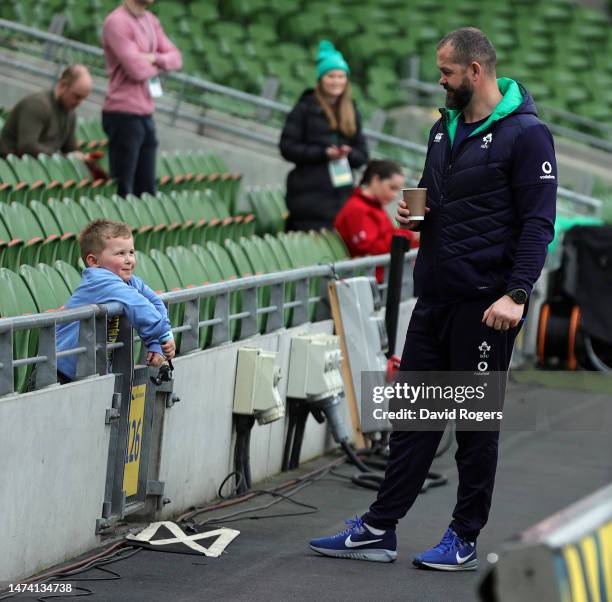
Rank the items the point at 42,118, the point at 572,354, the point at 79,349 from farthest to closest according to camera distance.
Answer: the point at 572,354
the point at 42,118
the point at 79,349

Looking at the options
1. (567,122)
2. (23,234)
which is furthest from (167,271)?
(567,122)

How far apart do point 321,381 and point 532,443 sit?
193cm

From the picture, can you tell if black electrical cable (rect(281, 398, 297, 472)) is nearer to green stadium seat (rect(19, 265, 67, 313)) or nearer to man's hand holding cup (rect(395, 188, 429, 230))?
green stadium seat (rect(19, 265, 67, 313))

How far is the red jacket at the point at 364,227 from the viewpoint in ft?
31.9

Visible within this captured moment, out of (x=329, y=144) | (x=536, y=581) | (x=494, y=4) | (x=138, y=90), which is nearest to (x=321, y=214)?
(x=329, y=144)

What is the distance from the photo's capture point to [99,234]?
251 inches

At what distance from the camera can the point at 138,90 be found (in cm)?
1071

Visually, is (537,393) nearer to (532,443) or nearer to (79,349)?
(532,443)

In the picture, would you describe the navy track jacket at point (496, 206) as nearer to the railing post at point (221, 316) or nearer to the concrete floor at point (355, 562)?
the concrete floor at point (355, 562)

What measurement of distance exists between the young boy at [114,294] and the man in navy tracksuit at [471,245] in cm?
103

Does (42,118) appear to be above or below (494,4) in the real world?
below

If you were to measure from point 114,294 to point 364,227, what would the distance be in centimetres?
366

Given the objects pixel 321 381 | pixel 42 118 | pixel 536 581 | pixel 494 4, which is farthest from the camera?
pixel 494 4

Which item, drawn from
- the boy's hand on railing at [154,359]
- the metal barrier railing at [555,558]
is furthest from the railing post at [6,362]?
the metal barrier railing at [555,558]
